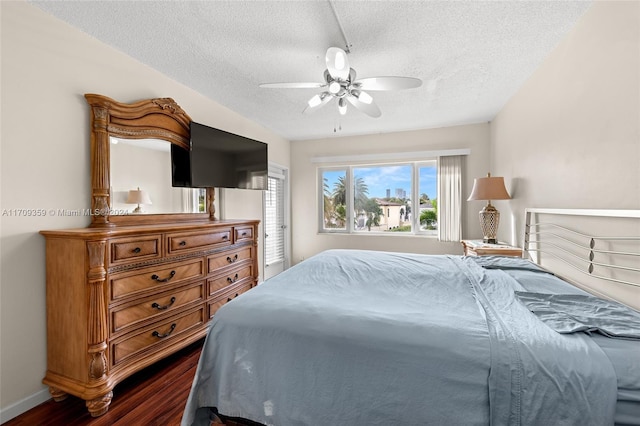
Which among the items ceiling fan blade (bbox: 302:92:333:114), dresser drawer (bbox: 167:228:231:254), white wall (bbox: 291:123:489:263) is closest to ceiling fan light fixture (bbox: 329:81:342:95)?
ceiling fan blade (bbox: 302:92:333:114)

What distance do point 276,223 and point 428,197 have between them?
2587mm

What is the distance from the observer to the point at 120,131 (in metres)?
2.18

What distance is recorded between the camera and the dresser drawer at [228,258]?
8.43 ft

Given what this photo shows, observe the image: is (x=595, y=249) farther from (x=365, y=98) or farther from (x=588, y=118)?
(x=365, y=98)

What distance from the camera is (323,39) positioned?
206 centimetres

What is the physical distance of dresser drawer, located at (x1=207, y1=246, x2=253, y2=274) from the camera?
257cm

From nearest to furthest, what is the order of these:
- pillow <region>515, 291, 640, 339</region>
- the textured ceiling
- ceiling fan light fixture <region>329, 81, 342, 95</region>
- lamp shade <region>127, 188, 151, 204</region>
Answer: pillow <region>515, 291, 640, 339</region>, the textured ceiling, ceiling fan light fixture <region>329, 81, 342, 95</region>, lamp shade <region>127, 188, 151, 204</region>

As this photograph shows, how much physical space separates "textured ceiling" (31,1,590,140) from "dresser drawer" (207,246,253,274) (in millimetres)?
1660

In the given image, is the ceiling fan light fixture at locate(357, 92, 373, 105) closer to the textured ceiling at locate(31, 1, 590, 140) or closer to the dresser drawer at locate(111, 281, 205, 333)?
the textured ceiling at locate(31, 1, 590, 140)

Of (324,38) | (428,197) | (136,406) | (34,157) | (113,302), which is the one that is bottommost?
(136,406)

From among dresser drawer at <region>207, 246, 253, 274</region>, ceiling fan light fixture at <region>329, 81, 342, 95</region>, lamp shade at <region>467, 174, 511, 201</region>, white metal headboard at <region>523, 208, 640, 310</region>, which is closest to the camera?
white metal headboard at <region>523, 208, 640, 310</region>

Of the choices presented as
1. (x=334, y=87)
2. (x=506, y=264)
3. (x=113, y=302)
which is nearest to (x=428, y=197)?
(x=506, y=264)

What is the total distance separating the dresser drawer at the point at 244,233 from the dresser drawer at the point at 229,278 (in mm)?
315

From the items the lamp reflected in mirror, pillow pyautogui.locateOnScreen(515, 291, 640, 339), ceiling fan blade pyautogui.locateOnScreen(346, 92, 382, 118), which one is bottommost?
pillow pyautogui.locateOnScreen(515, 291, 640, 339)
